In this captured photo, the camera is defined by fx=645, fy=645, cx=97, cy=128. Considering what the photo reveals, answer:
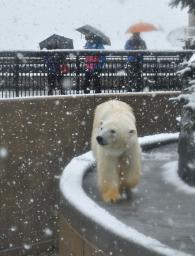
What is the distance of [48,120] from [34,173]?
1040 millimetres

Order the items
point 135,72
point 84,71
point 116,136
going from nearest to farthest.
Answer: point 116,136, point 84,71, point 135,72

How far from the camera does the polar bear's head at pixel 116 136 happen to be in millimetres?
6406

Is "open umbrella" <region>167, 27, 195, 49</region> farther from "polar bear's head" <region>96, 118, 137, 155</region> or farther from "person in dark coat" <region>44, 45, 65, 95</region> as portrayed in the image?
"polar bear's head" <region>96, 118, 137, 155</region>

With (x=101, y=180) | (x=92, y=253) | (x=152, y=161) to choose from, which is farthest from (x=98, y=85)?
(x=92, y=253)

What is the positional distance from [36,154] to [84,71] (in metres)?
2.07

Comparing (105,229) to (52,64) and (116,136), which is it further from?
(52,64)

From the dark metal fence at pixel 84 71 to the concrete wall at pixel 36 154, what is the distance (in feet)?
1.83

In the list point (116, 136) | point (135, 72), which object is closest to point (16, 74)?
point (135, 72)

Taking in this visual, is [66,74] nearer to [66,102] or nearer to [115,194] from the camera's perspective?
[66,102]

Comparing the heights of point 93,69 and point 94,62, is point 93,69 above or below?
below

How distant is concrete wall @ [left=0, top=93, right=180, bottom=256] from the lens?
11664 millimetres

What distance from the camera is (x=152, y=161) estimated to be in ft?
29.8

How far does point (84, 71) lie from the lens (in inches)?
507

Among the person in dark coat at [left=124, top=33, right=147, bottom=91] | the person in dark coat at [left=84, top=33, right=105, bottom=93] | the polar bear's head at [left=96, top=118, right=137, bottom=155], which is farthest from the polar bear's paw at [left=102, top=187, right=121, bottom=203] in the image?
the person in dark coat at [left=124, top=33, right=147, bottom=91]
